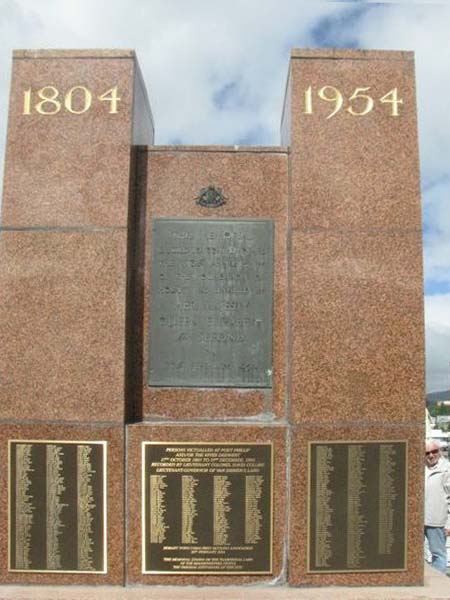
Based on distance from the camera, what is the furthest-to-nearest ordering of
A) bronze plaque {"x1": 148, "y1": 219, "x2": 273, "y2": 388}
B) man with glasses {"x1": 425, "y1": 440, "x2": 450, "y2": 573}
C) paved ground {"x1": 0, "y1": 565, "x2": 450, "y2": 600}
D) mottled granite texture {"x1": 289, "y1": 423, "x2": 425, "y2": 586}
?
man with glasses {"x1": 425, "y1": 440, "x2": 450, "y2": 573}
bronze plaque {"x1": 148, "y1": 219, "x2": 273, "y2": 388}
mottled granite texture {"x1": 289, "y1": 423, "x2": 425, "y2": 586}
paved ground {"x1": 0, "y1": 565, "x2": 450, "y2": 600}

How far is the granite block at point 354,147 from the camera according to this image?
631 cm

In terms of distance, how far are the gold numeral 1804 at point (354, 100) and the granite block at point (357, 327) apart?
1181mm

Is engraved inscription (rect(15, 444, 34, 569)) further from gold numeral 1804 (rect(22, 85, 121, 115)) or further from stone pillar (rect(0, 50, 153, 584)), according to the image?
gold numeral 1804 (rect(22, 85, 121, 115))

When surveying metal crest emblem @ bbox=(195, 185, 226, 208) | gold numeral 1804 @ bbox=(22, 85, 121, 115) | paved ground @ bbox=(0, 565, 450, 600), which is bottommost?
paved ground @ bbox=(0, 565, 450, 600)

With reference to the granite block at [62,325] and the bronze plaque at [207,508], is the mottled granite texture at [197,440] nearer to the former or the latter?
the bronze plaque at [207,508]

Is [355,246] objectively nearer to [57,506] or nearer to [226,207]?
[226,207]

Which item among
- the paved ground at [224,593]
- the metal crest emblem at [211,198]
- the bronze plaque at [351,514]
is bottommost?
the paved ground at [224,593]

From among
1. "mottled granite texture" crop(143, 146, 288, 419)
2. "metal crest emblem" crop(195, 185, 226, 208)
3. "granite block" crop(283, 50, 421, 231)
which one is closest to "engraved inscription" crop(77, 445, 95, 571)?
"mottled granite texture" crop(143, 146, 288, 419)

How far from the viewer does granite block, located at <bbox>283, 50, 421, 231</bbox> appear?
6312 mm

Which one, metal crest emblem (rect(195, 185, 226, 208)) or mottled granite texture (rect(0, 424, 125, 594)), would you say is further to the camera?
metal crest emblem (rect(195, 185, 226, 208))

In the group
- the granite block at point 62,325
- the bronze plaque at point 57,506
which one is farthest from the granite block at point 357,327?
the bronze plaque at point 57,506

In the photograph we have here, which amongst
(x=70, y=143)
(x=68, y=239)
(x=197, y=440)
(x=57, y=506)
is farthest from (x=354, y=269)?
(x=57, y=506)

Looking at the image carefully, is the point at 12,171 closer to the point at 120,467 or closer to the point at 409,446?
the point at 120,467

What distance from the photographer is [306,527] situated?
238 inches
